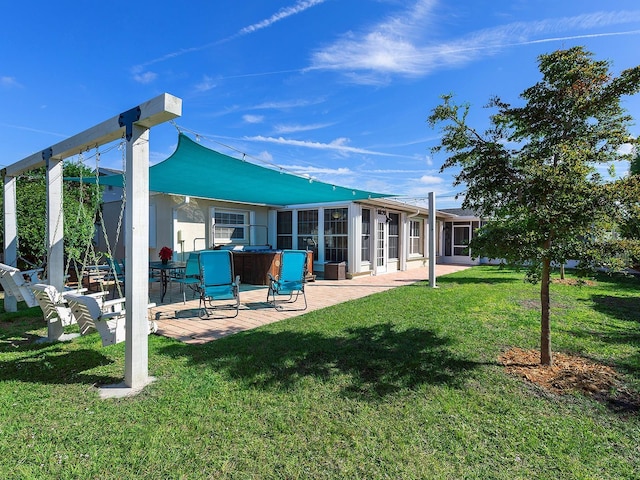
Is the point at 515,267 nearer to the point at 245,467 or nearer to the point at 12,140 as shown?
the point at 245,467

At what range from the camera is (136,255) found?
2.94m

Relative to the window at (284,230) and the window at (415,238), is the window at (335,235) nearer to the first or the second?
the window at (284,230)

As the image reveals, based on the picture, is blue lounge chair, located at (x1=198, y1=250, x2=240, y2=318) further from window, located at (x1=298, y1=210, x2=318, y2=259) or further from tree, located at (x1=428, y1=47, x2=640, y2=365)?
window, located at (x1=298, y1=210, x2=318, y2=259)

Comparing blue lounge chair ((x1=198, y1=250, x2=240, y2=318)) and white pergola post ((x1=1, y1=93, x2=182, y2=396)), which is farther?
blue lounge chair ((x1=198, y1=250, x2=240, y2=318))

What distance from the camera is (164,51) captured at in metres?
7.55

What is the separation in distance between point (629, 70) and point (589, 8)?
2726mm

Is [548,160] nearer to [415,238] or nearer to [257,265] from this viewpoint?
[257,265]

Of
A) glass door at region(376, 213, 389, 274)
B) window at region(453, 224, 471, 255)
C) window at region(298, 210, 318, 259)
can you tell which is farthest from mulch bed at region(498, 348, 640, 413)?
window at region(453, 224, 471, 255)

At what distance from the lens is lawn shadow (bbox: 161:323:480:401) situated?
311cm

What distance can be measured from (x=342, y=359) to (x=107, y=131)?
11.3 ft

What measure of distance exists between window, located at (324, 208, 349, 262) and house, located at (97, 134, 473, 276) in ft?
0.12

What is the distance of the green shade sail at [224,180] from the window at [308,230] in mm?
1998

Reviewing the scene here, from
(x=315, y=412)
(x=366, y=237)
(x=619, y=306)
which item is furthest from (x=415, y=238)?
(x=315, y=412)

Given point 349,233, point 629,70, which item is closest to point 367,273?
point 349,233
